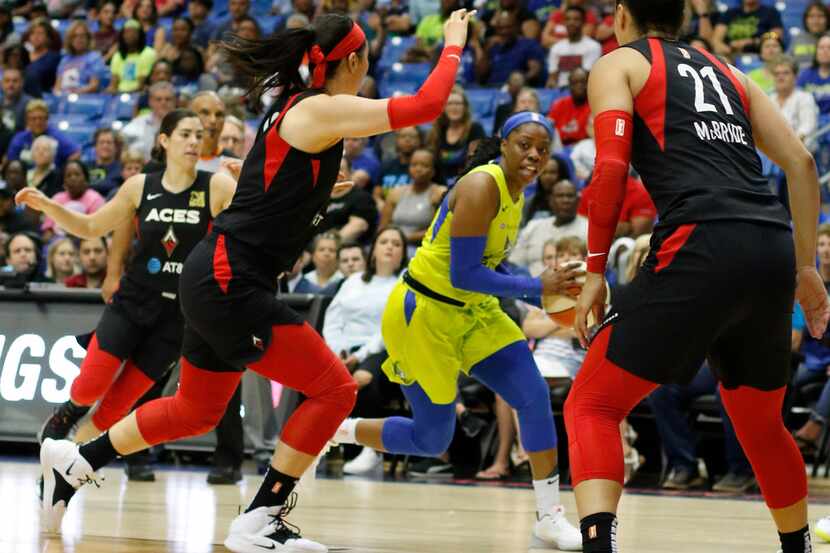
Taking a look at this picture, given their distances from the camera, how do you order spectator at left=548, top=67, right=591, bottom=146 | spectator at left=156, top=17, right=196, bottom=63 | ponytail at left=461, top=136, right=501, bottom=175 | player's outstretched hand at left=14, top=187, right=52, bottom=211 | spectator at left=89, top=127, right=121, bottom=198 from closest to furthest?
ponytail at left=461, top=136, right=501, bottom=175, player's outstretched hand at left=14, top=187, right=52, bottom=211, spectator at left=548, top=67, right=591, bottom=146, spectator at left=89, top=127, right=121, bottom=198, spectator at left=156, top=17, right=196, bottom=63

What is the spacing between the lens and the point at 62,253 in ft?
34.9

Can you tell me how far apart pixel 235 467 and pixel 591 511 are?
462cm

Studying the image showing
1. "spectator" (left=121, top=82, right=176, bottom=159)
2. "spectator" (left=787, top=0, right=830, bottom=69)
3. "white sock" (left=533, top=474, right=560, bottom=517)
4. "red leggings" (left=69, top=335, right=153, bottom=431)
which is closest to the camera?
"white sock" (left=533, top=474, right=560, bottom=517)

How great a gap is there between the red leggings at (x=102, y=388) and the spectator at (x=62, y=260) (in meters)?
4.18

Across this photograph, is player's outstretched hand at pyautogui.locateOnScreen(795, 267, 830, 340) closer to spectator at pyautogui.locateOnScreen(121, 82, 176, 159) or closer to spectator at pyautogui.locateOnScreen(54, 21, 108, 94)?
spectator at pyautogui.locateOnScreen(121, 82, 176, 159)

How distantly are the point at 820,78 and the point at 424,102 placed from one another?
7855mm

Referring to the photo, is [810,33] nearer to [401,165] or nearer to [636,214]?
[636,214]

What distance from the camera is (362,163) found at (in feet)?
39.8

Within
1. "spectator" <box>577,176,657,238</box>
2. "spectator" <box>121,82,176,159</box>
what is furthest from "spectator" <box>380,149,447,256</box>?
"spectator" <box>121,82,176,159</box>

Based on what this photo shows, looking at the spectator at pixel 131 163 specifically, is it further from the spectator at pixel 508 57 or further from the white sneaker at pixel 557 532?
the white sneaker at pixel 557 532

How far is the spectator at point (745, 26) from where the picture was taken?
12594mm

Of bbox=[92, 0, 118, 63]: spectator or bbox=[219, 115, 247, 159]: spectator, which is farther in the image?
bbox=[92, 0, 118, 63]: spectator

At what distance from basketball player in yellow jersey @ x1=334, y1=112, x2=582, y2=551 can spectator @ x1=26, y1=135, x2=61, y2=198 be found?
7988 millimetres

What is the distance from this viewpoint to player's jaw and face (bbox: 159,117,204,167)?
6.90 meters
